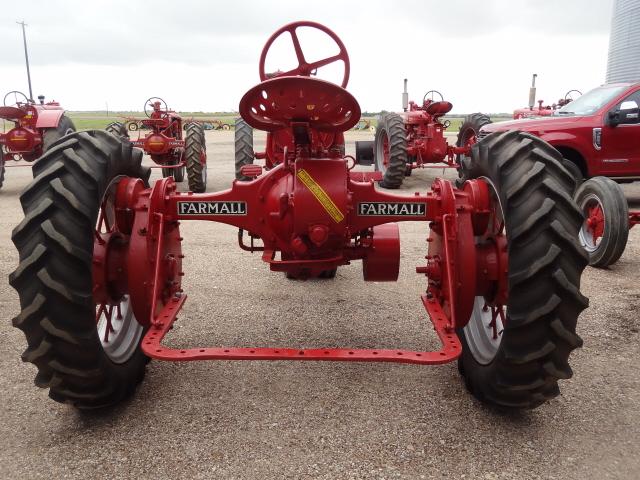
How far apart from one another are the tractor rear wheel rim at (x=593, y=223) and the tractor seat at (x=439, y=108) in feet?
18.6

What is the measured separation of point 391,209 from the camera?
281cm

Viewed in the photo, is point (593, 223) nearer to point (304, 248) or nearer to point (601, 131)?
point (601, 131)

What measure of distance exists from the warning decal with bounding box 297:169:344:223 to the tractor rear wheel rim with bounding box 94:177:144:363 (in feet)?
3.42

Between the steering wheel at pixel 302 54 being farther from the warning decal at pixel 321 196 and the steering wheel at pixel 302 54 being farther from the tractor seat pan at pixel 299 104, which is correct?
the warning decal at pixel 321 196

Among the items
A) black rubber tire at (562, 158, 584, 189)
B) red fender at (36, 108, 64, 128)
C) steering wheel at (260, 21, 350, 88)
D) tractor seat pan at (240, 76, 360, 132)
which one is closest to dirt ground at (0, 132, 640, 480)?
black rubber tire at (562, 158, 584, 189)

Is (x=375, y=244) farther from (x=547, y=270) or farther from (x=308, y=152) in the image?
(x=547, y=270)

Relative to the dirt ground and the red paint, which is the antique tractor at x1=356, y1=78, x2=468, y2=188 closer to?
the red paint

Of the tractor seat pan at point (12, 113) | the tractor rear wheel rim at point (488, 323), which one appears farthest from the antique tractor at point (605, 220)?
the tractor seat pan at point (12, 113)

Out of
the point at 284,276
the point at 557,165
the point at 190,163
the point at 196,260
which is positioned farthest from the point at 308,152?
the point at 190,163

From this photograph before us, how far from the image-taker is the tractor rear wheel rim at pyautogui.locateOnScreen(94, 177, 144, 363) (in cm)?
277

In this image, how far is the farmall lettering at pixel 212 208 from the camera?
9.15ft

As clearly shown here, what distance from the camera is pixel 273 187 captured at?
2.86 m

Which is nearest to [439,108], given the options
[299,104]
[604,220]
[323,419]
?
[604,220]

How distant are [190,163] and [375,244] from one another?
701 cm
